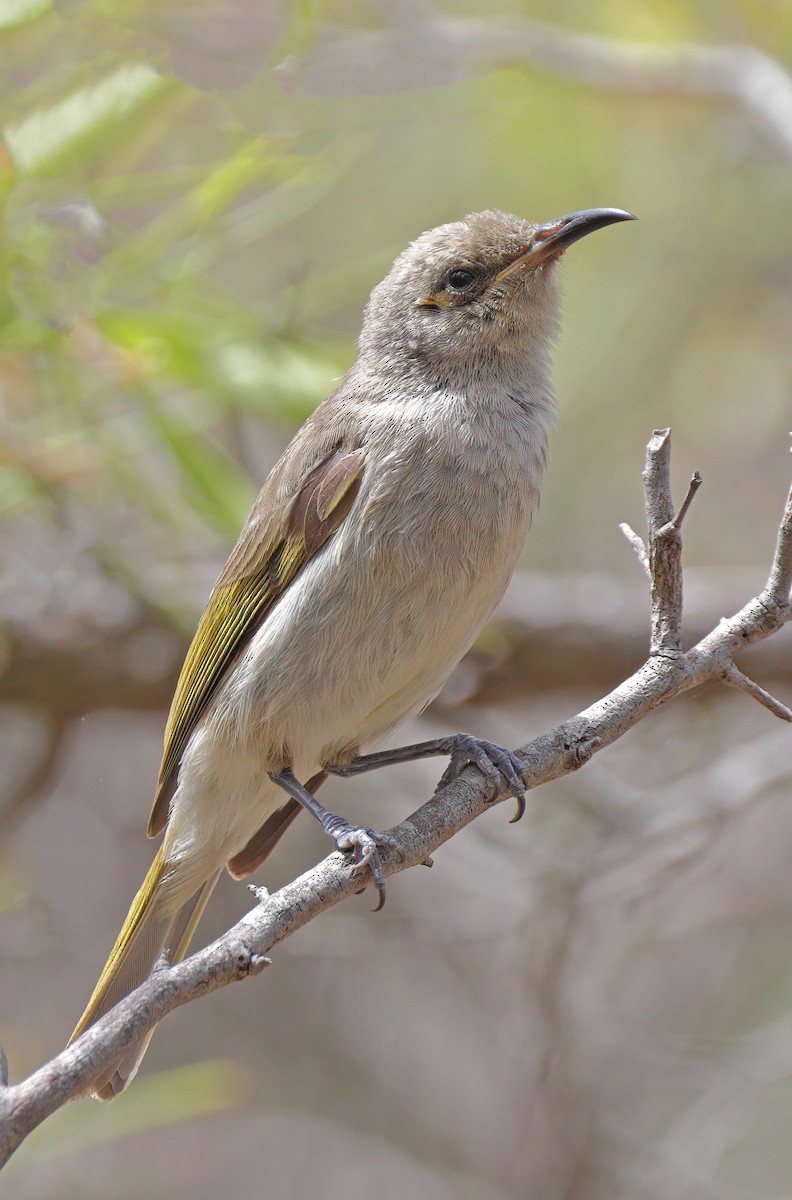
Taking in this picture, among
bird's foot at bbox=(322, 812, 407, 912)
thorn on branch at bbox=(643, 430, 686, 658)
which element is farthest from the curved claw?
thorn on branch at bbox=(643, 430, 686, 658)

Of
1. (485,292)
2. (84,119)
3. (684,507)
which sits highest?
(84,119)

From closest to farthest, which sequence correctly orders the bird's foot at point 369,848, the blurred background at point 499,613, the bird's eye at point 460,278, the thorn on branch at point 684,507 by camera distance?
1. the thorn on branch at point 684,507
2. the bird's foot at point 369,848
3. the bird's eye at point 460,278
4. the blurred background at point 499,613

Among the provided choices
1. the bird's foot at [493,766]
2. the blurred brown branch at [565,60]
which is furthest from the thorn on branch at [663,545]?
the blurred brown branch at [565,60]

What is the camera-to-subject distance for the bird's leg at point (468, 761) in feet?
8.66

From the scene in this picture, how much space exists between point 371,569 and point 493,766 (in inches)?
19.5

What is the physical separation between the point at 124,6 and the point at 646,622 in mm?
2610

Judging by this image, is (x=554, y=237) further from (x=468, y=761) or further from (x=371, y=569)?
(x=468, y=761)

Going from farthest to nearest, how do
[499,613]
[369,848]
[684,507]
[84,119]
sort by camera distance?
[499,613]
[84,119]
[369,848]
[684,507]

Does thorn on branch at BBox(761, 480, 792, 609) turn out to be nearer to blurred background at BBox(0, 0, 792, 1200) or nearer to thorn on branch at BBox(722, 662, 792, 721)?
thorn on branch at BBox(722, 662, 792, 721)

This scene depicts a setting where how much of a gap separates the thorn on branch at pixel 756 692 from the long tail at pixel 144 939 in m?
1.45

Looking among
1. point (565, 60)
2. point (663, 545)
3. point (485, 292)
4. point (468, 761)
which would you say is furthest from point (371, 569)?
point (565, 60)

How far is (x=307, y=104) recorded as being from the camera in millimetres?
4250

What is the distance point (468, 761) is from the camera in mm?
2775

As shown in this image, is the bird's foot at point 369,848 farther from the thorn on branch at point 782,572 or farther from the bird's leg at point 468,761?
the thorn on branch at point 782,572
